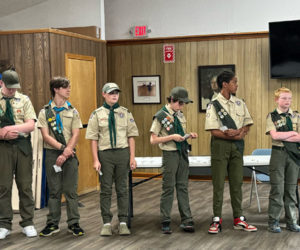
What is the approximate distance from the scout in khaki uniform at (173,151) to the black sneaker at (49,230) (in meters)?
1.13

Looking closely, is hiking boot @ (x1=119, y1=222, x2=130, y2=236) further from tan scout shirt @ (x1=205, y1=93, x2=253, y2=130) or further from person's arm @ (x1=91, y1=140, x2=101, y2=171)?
tan scout shirt @ (x1=205, y1=93, x2=253, y2=130)

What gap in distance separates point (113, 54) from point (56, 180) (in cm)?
440

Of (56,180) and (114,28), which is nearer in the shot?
(56,180)

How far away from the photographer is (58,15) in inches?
360

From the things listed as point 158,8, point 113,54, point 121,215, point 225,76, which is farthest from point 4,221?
point 158,8

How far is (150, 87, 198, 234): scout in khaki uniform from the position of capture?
4969mm

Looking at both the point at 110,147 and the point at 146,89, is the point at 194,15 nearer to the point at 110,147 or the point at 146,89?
the point at 146,89

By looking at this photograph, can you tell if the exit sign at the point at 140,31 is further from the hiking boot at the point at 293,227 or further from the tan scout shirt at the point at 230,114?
the hiking boot at the point at 293,227

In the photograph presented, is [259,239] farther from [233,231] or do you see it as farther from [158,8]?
[158,8]

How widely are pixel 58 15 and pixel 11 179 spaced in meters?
5.00

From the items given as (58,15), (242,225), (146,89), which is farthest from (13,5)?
(242,225)

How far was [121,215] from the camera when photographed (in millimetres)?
5031

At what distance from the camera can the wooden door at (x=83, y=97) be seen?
7.05 meters

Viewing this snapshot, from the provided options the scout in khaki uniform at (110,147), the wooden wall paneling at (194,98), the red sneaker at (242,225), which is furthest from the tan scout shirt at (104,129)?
the wooden wall paneling at (194,98)
